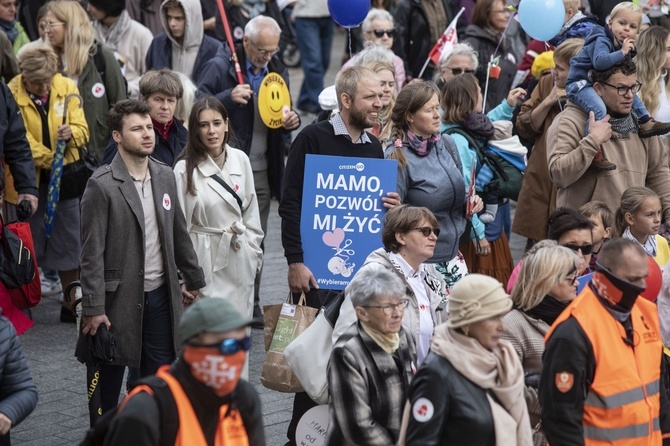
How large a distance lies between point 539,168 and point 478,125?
3.88 feet

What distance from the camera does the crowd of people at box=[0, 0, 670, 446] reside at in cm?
463

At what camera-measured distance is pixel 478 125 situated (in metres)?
8.09

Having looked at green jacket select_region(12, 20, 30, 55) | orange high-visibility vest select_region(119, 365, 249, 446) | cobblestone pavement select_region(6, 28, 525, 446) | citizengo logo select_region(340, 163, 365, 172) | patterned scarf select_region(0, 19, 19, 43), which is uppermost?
patterned scarf select_region(0, 19, 19, 43)

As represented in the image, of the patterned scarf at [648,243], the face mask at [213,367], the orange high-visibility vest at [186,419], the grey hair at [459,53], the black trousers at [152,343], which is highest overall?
the grey hair at [459,53]

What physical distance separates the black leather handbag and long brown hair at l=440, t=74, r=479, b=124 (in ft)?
9.80

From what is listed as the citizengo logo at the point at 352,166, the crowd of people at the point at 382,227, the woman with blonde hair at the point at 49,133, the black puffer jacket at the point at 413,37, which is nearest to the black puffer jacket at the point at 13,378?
the crowd of people at the point at 382,227

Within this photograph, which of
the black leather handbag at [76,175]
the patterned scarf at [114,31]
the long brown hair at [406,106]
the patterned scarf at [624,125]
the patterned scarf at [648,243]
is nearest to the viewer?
the long brown hair at [406,106]

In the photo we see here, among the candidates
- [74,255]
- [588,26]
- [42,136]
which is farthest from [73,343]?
[588,26]

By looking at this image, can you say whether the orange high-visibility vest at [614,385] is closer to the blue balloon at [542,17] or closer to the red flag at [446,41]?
the blue balloon at [542,17]

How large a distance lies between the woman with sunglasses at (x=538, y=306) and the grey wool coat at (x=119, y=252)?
2172 mm

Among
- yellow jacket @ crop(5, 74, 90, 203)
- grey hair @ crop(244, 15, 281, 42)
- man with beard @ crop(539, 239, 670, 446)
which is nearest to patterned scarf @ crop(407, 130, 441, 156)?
man with beard @ crop(539, 239, 670, 446)

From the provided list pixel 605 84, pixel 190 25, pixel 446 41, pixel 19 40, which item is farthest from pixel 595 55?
pixel 19 40

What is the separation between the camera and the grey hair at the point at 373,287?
16.9ft

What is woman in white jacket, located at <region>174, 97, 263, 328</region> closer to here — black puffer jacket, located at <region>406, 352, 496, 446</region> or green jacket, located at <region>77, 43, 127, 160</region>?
green jacket, located at <region>77, 43, 127, 160</region>
